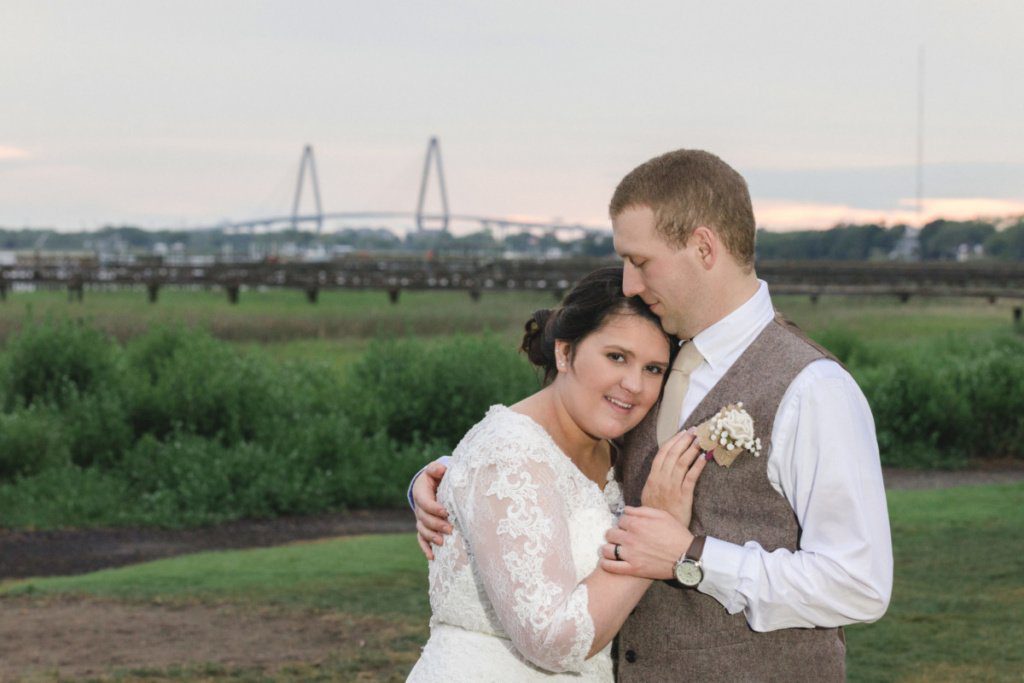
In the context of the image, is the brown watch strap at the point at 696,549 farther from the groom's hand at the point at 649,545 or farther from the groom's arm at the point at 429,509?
the groom's arm at the point at 429,509

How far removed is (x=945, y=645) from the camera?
9.05 m

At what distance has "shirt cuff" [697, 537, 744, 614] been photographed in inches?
126

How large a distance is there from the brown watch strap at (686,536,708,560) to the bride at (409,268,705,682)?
85 millimetres

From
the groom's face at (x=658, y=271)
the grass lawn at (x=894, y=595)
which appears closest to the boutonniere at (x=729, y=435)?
the groom's face at (x=658, y=271)

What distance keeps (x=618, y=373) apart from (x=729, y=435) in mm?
484

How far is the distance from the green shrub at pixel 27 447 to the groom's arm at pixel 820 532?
636 inches

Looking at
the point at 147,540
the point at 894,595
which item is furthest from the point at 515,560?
the point at 147,540

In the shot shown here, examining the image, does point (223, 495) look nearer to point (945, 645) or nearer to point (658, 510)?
point (945, 645)

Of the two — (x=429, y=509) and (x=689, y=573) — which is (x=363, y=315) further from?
(x=689, y=573)

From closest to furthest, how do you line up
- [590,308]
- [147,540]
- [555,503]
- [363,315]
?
[555,503] < [590,308] < [147,540] < [363,315]

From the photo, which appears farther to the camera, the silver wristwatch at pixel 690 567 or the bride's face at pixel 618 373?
the bride's face at pixel 618 373

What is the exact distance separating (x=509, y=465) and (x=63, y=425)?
17.2 meters

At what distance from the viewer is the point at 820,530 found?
124 inches

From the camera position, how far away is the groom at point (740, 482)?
10.3 ft
